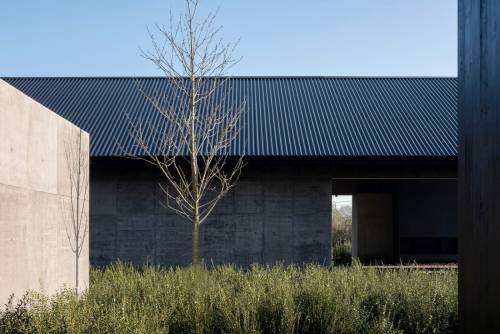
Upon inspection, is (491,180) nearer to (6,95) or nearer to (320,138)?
(6,95)

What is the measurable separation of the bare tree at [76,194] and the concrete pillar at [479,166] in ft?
24.0

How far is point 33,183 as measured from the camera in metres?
7.96

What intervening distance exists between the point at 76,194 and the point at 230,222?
282 inches

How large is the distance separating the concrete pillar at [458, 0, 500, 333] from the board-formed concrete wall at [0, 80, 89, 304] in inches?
204

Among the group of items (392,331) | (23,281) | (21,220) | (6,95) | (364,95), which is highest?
(364,95)

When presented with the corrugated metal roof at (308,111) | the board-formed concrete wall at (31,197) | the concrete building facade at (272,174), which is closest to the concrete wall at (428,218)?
the corrugated metal roof at (308,111)

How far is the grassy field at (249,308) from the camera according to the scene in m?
6.76

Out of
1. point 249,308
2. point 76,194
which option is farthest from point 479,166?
point 76,194

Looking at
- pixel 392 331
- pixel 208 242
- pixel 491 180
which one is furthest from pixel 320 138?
pixel 491 180

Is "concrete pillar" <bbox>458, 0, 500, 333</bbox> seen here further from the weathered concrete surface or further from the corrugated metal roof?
the weathered concrete surface

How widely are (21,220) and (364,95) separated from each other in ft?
53.6

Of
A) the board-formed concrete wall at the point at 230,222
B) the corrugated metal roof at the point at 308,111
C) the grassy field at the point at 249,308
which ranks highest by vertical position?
the corrugated metal roof at the point at 308,111

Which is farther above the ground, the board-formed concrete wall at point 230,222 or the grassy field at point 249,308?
the board-formed concrete wall at point 230,222

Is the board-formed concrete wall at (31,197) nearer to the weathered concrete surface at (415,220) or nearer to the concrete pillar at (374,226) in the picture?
the weathered concrete surface at (415,220)
